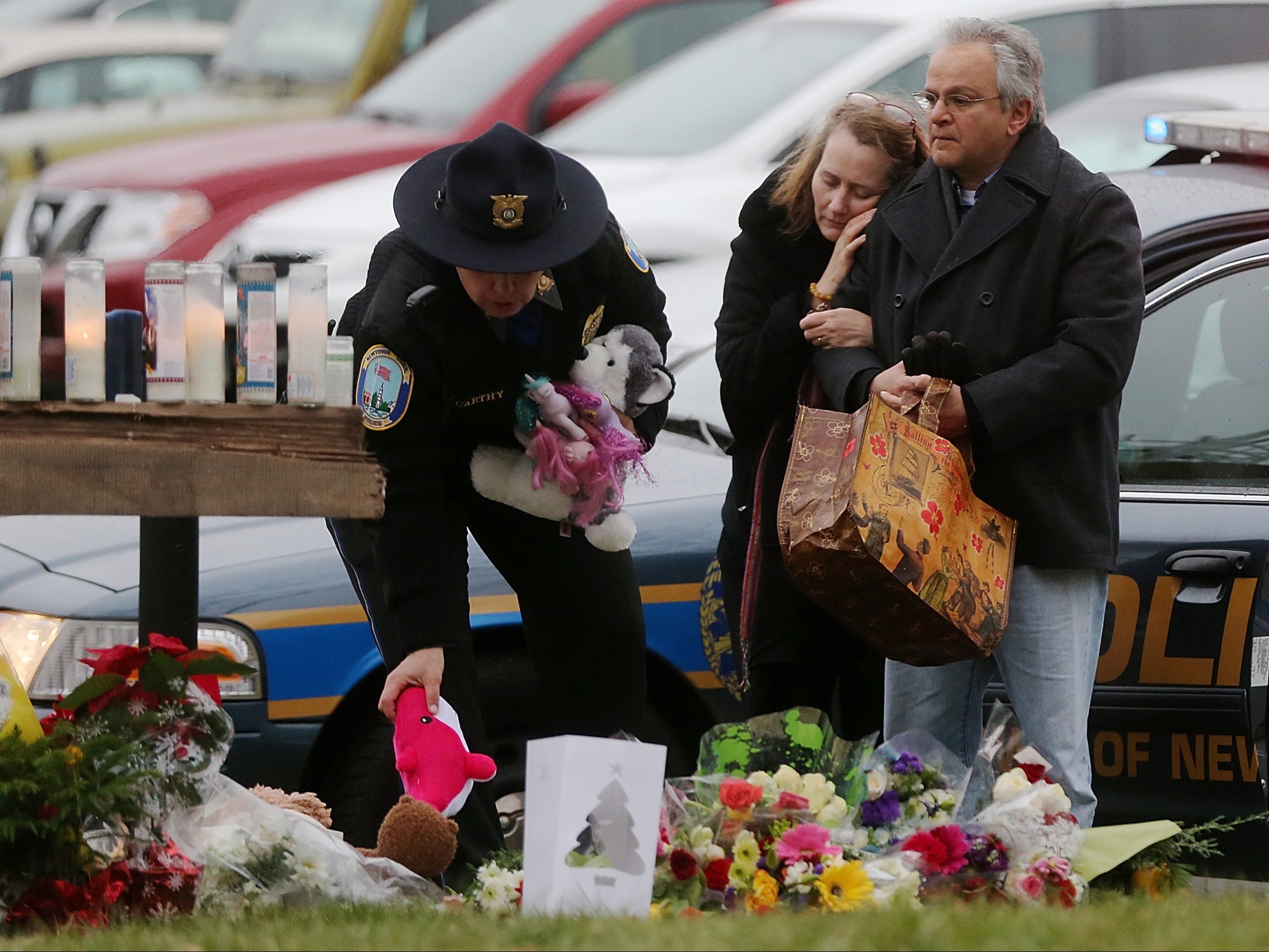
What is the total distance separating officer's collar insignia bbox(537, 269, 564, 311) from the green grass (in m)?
1.30

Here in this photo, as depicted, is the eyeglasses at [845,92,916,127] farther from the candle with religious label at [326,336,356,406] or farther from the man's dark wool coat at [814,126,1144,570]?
the candle with religious label at [326,336,356,406]

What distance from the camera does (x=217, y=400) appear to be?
3.21 m

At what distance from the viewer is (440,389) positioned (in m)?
3.83

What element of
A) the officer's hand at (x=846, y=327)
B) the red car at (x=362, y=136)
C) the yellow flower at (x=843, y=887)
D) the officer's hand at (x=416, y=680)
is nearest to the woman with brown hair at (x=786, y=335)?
the officer's hand at (x=846, y=327)

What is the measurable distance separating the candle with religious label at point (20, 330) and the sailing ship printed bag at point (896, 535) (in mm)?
1388

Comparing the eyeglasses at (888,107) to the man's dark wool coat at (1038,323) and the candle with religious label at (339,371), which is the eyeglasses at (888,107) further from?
the candle with religious label at (339,371)

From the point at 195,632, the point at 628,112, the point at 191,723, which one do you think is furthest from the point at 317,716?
the point at 628,112

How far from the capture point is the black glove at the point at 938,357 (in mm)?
3760

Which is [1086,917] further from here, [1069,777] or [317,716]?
[317,716]

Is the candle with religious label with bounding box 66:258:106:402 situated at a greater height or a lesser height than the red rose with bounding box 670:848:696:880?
greater

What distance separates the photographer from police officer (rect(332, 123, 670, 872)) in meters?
3.71

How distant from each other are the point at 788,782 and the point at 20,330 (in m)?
1.54

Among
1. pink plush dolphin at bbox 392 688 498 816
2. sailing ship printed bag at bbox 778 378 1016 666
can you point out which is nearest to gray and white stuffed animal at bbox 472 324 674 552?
sailing ship printed bag at bbox 778 378 1016 666

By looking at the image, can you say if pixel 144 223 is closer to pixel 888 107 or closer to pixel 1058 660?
pixel 888 107
